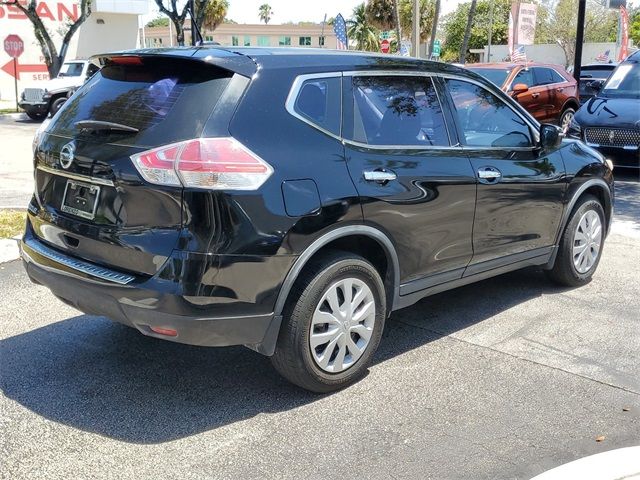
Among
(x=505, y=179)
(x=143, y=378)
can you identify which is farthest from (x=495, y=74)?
(x=143, y=378)

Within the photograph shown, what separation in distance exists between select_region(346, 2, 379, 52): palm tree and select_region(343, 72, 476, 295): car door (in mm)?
56010

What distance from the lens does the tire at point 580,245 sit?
5.70 meters

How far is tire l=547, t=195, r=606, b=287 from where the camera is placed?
570 centimetres

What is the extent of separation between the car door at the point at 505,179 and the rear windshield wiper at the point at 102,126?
2139 mm

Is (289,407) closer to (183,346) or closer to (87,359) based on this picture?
(183,346)

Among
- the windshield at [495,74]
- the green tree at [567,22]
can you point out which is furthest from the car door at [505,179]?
the green tree at [567,22]

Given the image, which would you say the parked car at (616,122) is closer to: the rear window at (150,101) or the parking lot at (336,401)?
the parking lot at (336,401)

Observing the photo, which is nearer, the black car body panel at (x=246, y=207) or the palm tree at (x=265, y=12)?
the black car body panel at (x=246, y=207)

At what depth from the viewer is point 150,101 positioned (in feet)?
12.2

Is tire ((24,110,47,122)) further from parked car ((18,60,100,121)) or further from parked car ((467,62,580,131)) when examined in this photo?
parked car ((467,62,580,131))

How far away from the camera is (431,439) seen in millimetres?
3535

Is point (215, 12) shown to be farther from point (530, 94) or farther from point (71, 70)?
point (530, 94)

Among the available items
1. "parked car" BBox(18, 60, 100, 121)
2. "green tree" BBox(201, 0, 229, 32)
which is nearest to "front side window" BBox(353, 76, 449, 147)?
"parked car" BBox(18, 60, 100, 121)

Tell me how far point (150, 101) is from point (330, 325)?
5.00 ft
